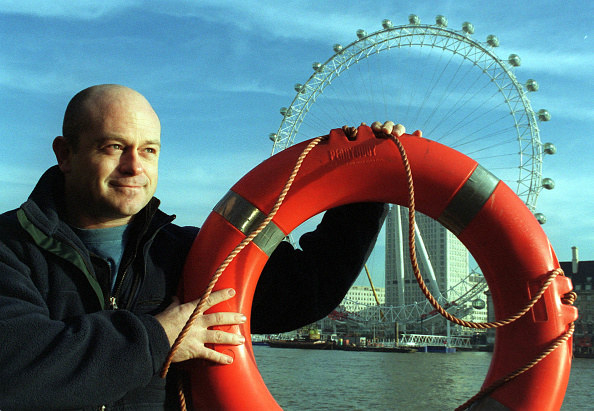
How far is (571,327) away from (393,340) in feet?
177

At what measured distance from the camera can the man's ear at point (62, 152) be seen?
1933mm

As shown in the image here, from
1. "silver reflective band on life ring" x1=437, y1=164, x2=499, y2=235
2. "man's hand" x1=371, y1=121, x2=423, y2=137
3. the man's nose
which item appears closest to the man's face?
the man's nose

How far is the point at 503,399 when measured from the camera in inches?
85.6

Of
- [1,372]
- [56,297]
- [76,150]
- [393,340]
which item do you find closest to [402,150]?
[76,150]

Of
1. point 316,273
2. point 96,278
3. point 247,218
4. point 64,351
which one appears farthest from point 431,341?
point 64,351

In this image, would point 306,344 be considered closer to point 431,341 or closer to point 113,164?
point 431,341

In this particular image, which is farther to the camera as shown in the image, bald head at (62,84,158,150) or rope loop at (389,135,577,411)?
rope loop at (389,135,577,411)

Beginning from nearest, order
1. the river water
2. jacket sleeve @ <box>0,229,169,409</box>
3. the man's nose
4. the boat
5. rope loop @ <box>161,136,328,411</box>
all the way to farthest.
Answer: jacket sleeve @ <box>0,229,169,409</box>, rope loop @ <box>161,136,328,411</box>, the man's nose, the river water, the boat

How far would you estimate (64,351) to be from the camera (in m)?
1.54

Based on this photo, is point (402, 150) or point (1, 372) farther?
point (402, 150)

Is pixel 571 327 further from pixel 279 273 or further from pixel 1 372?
pixel 1 372

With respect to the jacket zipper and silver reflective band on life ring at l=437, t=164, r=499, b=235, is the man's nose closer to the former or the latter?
the jacket zipper

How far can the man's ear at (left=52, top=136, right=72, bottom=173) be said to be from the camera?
6.34 ft

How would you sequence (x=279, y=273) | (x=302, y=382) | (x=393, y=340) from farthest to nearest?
(x=393, y=340) < (x=302, y=382) < (x=279, y=273)
